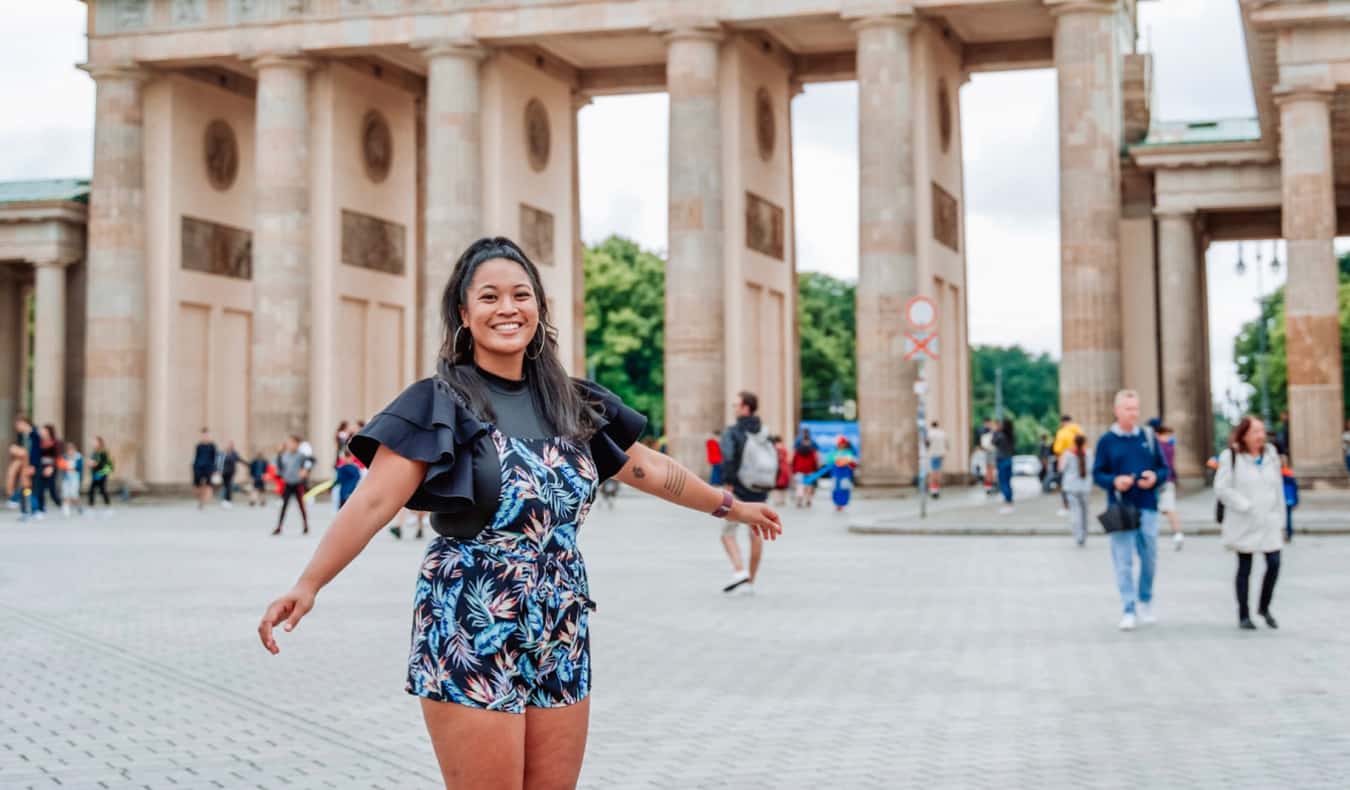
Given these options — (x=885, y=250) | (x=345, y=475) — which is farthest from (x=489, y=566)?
(x=885, y=250)

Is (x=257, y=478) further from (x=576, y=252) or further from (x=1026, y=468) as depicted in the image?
(x=1026, y=468)

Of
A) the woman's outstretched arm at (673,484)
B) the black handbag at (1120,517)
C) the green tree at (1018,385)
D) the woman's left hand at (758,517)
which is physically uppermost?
the green tree at (1018,385)

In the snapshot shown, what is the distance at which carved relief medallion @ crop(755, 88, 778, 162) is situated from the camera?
48.2 meters

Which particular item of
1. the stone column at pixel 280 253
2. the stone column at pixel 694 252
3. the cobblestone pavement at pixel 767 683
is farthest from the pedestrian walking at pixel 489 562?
the stone column at pixel 280 253

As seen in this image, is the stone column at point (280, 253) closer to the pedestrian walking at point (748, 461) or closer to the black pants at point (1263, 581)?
the pedestrian walking at point (748, 461)

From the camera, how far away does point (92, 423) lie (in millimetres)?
48812

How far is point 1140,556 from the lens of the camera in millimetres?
14086

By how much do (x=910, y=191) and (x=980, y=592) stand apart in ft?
89.0

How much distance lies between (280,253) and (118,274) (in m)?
4.83

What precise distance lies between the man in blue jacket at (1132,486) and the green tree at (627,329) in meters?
69.4

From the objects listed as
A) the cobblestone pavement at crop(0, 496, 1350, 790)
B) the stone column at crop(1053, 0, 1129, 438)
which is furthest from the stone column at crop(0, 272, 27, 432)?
the cobblestone pavement at crop(0, 496, 1350, 790)

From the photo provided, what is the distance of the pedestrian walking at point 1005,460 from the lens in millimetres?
32531

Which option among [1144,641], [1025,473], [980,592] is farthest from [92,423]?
[1025,473]

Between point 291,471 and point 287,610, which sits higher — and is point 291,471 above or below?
above
